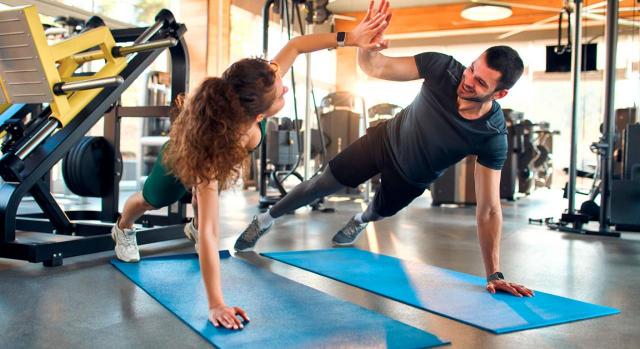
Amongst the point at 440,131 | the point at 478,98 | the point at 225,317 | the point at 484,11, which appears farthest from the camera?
the point at 484,11

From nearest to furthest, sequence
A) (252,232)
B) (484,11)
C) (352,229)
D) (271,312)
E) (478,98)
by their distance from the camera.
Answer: (271,312)
(478,98)
(252,232)
(352,229)
(484,11)

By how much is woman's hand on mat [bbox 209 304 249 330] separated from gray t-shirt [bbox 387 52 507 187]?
1.02 metres

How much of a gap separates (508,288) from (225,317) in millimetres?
1062

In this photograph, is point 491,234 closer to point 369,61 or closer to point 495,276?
point 495,276

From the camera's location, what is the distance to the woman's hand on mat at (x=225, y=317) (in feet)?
4.85

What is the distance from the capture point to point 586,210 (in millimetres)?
4254

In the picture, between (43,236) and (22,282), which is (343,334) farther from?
(43,236)

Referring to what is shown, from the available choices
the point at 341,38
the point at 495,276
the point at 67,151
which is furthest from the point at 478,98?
the point at 67,151

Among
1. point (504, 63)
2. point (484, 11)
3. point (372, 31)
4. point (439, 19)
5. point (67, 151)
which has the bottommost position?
point (67, 151)

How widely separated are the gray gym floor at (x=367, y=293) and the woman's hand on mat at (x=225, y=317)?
77 mm

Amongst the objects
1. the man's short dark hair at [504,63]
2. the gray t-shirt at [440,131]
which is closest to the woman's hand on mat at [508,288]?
the gray t-shirt at [440,131]

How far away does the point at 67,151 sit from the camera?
2430mm

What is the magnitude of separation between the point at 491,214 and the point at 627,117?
201 inches

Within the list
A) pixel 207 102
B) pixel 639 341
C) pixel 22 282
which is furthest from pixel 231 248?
pixel 639 341
